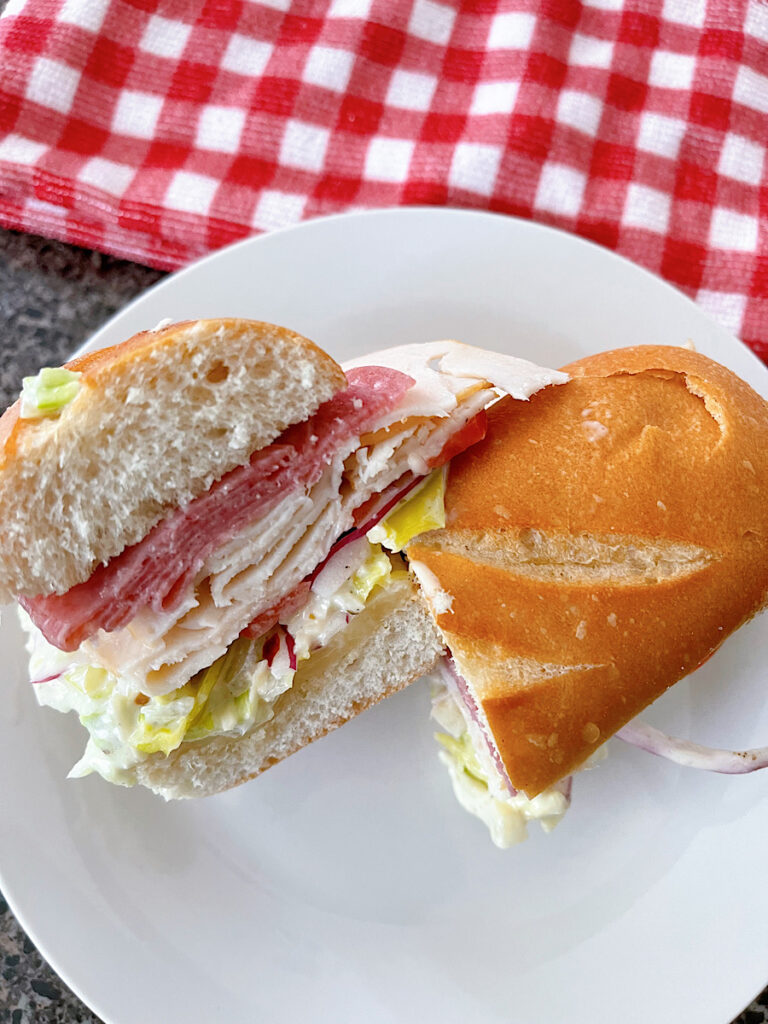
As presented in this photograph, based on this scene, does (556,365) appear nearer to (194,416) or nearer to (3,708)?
(194,416)

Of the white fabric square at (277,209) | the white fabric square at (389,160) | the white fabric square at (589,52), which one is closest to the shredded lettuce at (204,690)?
the white fabric square at (277,209)

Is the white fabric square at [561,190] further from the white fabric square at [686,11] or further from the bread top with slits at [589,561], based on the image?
the bread top with slits at [589,561]

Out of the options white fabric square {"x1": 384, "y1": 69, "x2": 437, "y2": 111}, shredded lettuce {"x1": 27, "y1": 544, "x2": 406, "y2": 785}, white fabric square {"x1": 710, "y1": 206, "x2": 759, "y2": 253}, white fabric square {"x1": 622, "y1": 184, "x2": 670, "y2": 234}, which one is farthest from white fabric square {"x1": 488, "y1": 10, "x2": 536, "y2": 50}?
shredded lettuce {"x1": 27, "y1": 544, "x2": 406, "y2": 785}

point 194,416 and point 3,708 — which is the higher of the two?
point 194,416

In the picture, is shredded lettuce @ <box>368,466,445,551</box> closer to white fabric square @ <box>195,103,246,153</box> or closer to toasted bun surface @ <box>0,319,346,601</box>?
toasted bun surface @ <box>0,319,346,601</box>

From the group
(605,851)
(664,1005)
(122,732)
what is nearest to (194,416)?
(122,732)
